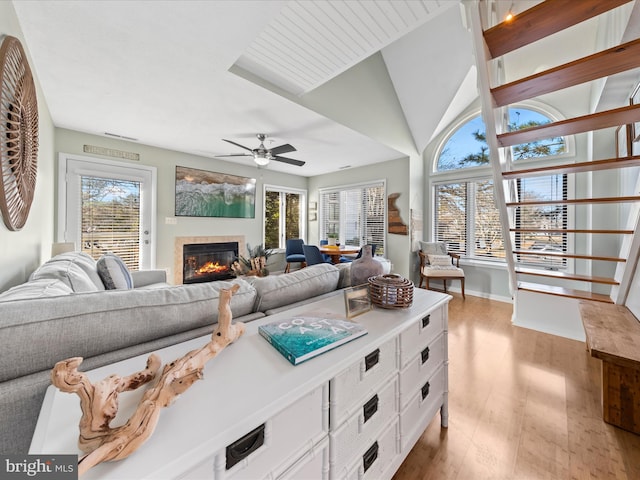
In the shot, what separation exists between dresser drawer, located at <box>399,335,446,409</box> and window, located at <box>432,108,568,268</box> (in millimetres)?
3220

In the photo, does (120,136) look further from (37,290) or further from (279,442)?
(279,442)

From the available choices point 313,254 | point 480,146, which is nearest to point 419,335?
point 313,254

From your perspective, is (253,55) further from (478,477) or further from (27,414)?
(478,477)

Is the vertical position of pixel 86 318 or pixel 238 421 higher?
pixel 86 318

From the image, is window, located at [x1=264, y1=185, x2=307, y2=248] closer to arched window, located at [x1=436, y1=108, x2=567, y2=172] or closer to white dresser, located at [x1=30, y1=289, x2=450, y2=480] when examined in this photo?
arched window, located at [x1=436, y1=108, x2=567, y2=172]

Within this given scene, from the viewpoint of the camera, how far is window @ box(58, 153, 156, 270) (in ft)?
10.4

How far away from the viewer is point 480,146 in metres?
4.27

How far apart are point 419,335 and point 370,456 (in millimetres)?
546

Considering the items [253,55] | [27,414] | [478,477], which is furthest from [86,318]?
[253,55]

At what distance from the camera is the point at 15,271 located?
1535mm

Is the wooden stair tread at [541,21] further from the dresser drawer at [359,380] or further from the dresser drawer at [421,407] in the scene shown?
the dresser drawer at [421,407]

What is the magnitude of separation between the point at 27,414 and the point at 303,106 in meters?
2.80

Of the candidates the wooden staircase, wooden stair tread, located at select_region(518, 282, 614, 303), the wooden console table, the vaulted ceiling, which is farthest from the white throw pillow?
the wooden console table

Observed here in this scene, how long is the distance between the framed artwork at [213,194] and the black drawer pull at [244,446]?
4.21 metres
